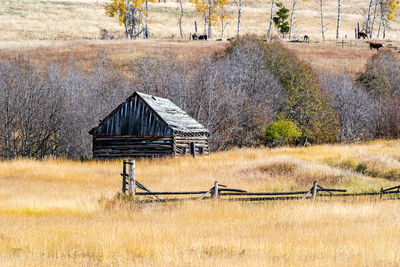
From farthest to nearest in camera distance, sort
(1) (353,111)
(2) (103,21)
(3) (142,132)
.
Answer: (2) (103,21) → (1) (353,111) → (3) (142,132)

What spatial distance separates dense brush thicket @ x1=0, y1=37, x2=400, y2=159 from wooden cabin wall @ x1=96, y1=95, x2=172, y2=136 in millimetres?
7114

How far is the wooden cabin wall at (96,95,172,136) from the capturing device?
32.6 meters

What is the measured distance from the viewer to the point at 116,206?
15867mm

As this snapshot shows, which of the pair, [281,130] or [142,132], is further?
[281,130]

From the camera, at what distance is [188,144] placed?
112 ft


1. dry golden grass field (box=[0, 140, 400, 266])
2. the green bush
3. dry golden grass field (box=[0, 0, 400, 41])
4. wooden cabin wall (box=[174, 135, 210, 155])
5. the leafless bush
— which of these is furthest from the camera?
→ dry golden grass field (box=[0, 0, 400, 41])

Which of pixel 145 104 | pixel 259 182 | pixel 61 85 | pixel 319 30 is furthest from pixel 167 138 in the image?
pixel 319 30

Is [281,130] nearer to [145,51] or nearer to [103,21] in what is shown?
[145,51]

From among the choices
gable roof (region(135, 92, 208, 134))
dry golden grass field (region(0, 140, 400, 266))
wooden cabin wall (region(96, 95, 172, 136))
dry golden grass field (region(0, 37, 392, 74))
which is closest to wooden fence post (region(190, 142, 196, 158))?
gable roof (region(135, 92, 208, 134))

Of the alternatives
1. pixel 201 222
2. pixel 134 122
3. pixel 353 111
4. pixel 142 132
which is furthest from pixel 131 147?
pixel 353 111

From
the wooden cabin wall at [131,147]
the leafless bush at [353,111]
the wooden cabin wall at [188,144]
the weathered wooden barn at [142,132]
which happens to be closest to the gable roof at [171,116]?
the weathered wooden barn at [142,132]

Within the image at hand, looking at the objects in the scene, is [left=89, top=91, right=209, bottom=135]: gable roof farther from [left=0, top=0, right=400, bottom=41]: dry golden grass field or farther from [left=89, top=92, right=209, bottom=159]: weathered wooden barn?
[left=0, top=0, right=400, bottom=41]: dry golden grass field

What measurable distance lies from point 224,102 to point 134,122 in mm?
11502

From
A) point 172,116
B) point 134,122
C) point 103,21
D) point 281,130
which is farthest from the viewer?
point 103,21
